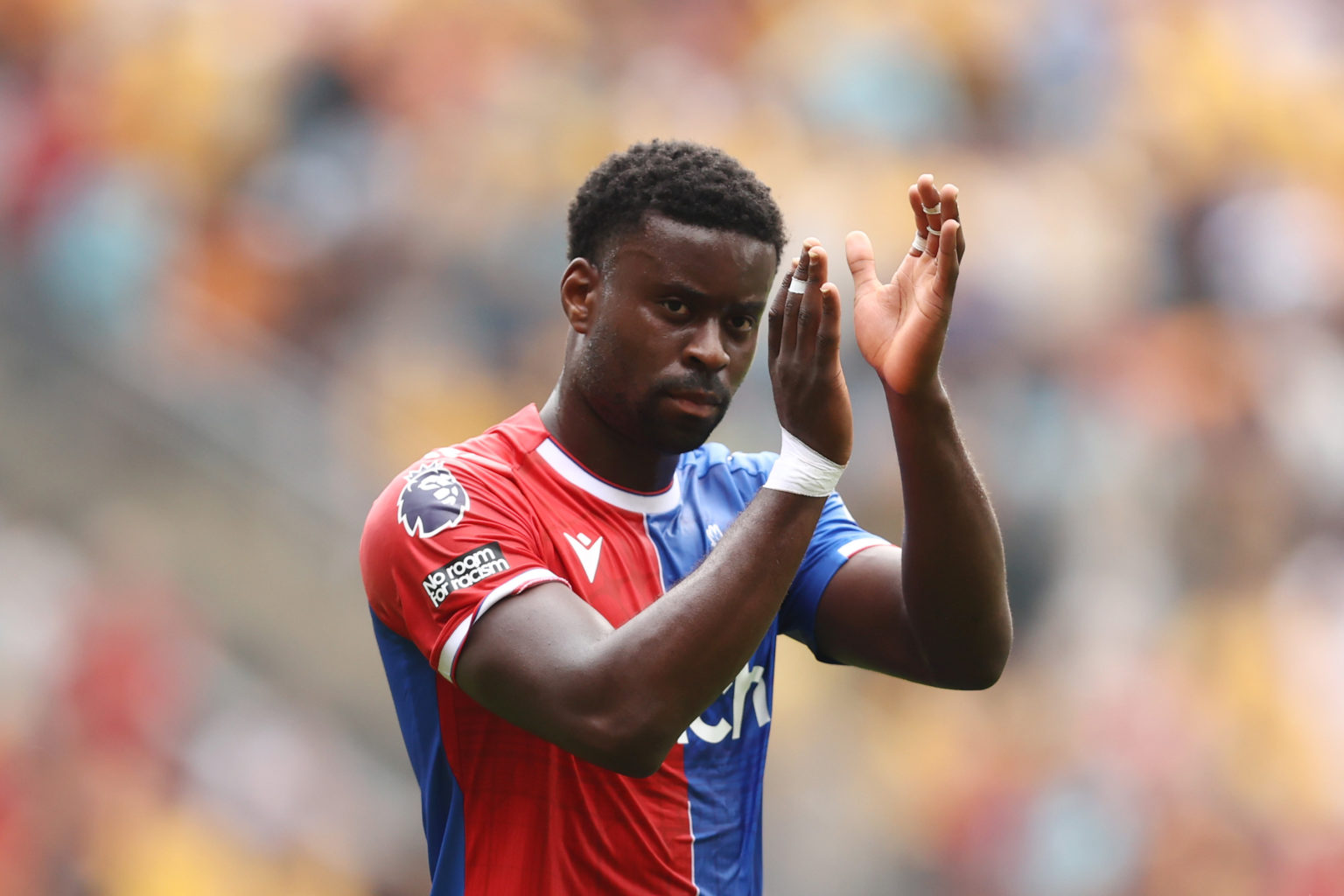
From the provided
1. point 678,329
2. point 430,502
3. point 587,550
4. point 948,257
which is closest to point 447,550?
point 430,502

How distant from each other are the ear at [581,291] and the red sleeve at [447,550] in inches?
13.1

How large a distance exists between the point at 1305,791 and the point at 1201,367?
84.9 inches

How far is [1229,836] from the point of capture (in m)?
6.25

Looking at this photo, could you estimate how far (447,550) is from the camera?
7.17 feet

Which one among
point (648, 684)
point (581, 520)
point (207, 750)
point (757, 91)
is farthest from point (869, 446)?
point (648, 684)

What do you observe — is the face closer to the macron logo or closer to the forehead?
the forehead

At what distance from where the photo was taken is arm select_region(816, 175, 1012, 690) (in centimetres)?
222

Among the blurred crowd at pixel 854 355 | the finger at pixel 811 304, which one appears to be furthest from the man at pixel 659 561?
the blurred crowd at pixel 854 355

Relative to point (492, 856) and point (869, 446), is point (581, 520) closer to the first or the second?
point (492, 856)

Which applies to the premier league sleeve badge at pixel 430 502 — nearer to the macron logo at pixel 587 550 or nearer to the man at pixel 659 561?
the man at pixel 659 561

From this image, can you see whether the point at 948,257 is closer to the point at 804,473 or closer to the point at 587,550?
the point at 804,473

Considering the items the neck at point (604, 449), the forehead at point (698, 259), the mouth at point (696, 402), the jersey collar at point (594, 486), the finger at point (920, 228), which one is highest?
the finger at point (920, 228)

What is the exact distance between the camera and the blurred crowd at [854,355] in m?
5.64

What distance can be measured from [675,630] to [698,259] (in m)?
0.72
